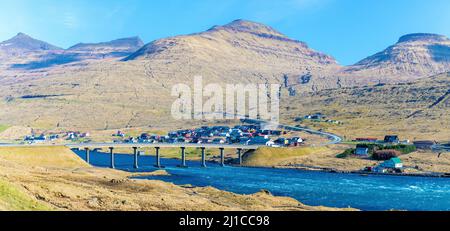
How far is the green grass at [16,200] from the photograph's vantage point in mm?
42431

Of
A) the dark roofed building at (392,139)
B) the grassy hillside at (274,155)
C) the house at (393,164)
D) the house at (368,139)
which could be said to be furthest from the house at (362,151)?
the house at (368,139)

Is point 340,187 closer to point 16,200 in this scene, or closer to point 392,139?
point 16,200

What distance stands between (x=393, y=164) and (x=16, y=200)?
117612 millimetres

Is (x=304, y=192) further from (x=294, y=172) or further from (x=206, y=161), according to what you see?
(x=206, y=161)

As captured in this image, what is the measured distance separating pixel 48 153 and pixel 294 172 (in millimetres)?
66960

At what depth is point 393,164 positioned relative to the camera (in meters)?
143

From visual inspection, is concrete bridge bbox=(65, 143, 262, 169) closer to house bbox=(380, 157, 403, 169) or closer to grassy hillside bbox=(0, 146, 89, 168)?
grassy hillside bbox=(0, 146, 89, 168)

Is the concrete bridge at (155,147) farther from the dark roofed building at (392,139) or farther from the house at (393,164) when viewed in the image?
the house at (393,164)

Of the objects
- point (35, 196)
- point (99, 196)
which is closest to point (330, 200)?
point (99, 196)

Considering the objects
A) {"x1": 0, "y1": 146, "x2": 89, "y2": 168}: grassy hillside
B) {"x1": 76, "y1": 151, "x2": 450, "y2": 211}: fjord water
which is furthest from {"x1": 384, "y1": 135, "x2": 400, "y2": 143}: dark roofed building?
{"x1": 0, "y1": 146, "x2": 89, "y2": 168}: grassy hillside

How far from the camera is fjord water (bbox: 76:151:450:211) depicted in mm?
87750

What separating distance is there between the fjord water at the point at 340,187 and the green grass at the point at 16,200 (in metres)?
48.7
